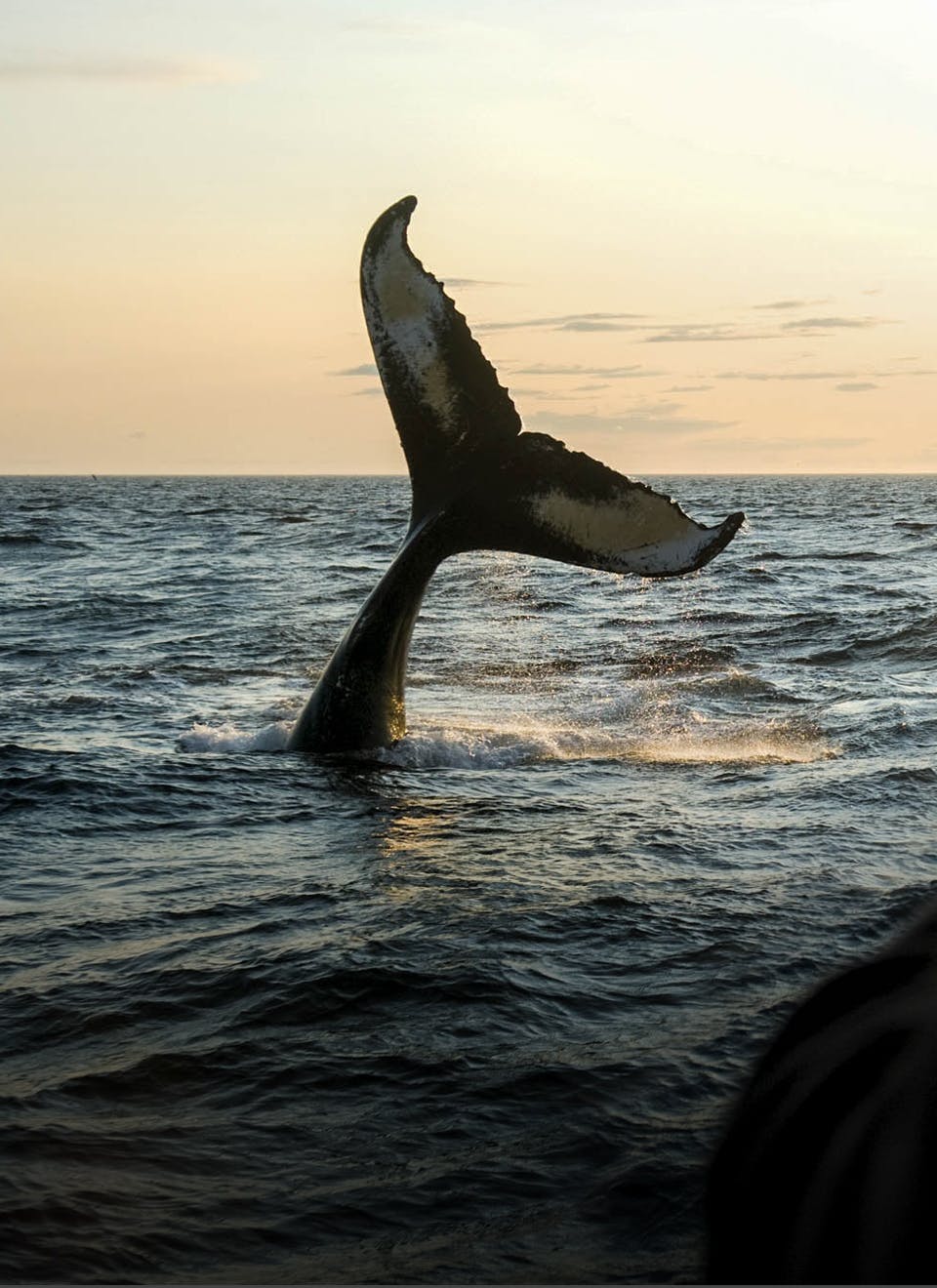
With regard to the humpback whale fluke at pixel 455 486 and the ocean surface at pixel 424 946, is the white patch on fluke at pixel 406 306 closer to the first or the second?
the humpback whale fluke at pixel 455 486

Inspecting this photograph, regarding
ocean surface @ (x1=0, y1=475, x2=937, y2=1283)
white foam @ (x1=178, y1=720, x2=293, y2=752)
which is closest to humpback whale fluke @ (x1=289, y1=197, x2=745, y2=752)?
white foam @ (x1=178, y1=720, x2=293, y2=752)

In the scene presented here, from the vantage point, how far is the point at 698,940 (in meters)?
6.35

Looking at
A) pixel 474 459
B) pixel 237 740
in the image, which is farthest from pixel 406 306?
pixel 237 740

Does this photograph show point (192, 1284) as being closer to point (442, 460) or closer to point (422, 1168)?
point (422, 1168)

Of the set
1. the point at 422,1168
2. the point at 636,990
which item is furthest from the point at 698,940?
the point at 422,1168

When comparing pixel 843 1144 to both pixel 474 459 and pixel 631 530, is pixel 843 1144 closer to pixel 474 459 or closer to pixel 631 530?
pixel 631 530

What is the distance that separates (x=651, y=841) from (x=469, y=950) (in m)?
2.22

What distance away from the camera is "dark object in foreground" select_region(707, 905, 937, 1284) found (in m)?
0.67

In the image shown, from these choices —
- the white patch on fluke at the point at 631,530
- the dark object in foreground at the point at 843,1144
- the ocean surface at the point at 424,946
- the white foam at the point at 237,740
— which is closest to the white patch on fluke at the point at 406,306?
the white patch on fluke at the point at 631,530

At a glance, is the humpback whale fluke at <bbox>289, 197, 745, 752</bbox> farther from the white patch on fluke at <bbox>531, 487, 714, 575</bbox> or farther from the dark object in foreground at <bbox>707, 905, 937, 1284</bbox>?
the dark object in foreground at <bbox>707, 905, 937, 1284</bbox>

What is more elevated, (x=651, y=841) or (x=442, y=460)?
(x=442, y=460)

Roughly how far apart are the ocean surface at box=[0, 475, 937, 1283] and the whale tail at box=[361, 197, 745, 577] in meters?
1.72

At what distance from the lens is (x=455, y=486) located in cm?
958

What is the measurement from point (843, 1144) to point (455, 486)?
8968 millimetres
